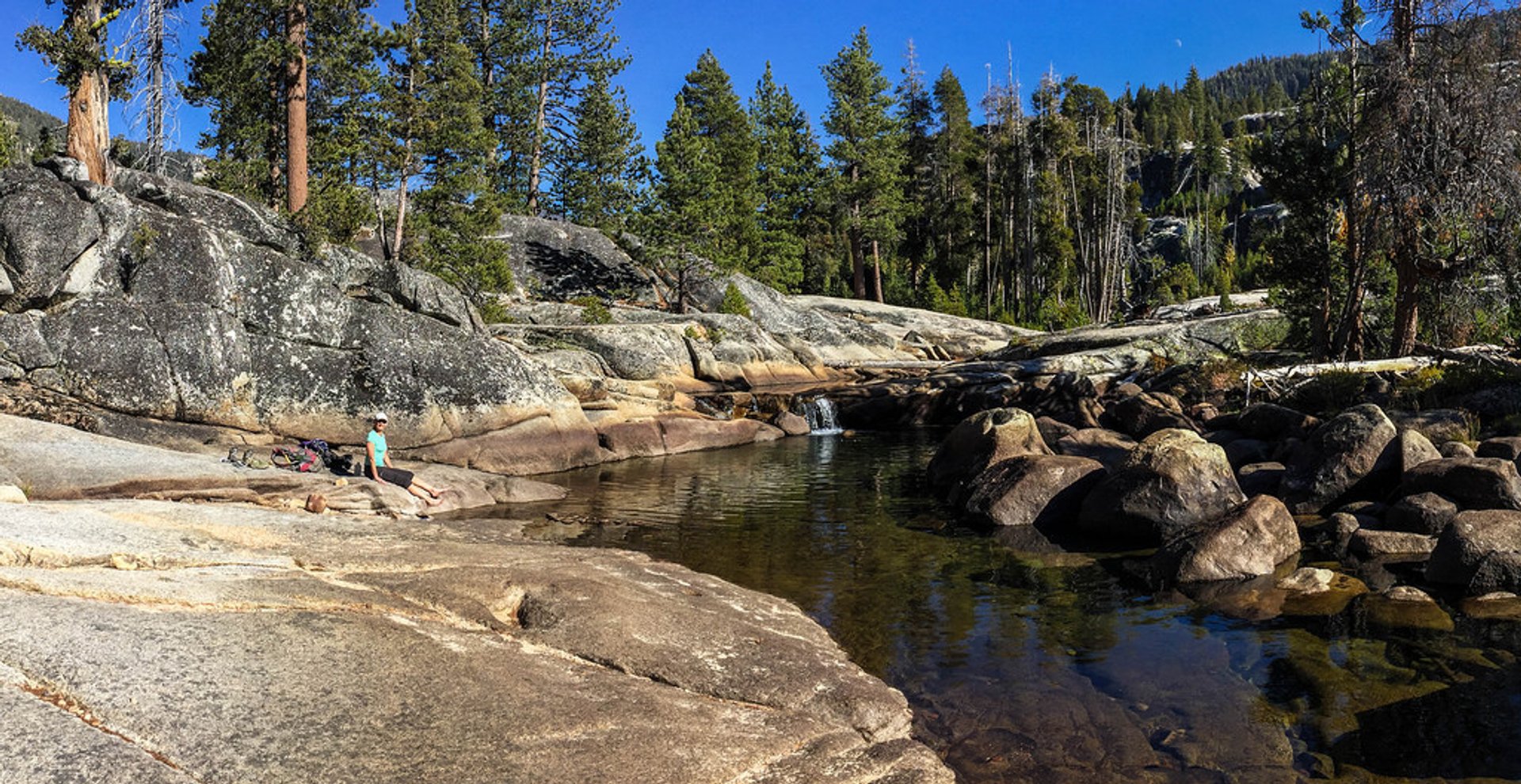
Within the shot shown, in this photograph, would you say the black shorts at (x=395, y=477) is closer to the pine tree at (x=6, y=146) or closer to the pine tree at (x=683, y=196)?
the pine tree at (x=6, y=146)

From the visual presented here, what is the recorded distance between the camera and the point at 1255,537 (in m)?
11.4

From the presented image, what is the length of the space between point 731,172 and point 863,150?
33.0 ft

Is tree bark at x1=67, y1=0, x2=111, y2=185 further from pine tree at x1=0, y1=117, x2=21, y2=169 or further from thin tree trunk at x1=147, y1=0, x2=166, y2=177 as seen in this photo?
pine tree at x1=0, y1=117, x2=21, y2=169

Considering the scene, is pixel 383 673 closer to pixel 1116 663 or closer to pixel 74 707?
pixel 74 707

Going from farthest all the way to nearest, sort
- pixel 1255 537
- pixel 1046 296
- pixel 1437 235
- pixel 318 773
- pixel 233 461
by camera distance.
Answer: pixel 1046 296 → pixel 1437 235 → pixel 233 461 → pixel 1255 537 → pixel 318 773

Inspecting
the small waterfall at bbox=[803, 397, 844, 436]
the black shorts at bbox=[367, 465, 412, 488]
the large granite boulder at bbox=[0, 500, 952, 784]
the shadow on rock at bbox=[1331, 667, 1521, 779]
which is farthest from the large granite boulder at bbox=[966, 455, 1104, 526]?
the small waterfall at bbox=[803, 397, 844, 436]

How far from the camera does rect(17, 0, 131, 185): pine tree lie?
17.9 m

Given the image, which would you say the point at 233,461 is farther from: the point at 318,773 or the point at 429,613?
the point at 318,773

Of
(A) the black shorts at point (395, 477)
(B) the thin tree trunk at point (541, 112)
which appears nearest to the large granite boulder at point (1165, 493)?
(A) the black shorts at point (395, 477)

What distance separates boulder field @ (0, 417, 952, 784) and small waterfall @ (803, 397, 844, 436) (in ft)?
75.0

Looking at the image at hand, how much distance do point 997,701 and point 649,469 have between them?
622 inches

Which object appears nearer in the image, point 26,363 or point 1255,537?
point 1255,537

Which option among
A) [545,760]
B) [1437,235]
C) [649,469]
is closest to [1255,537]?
[545,760]

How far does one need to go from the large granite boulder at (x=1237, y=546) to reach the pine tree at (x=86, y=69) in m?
21.4
